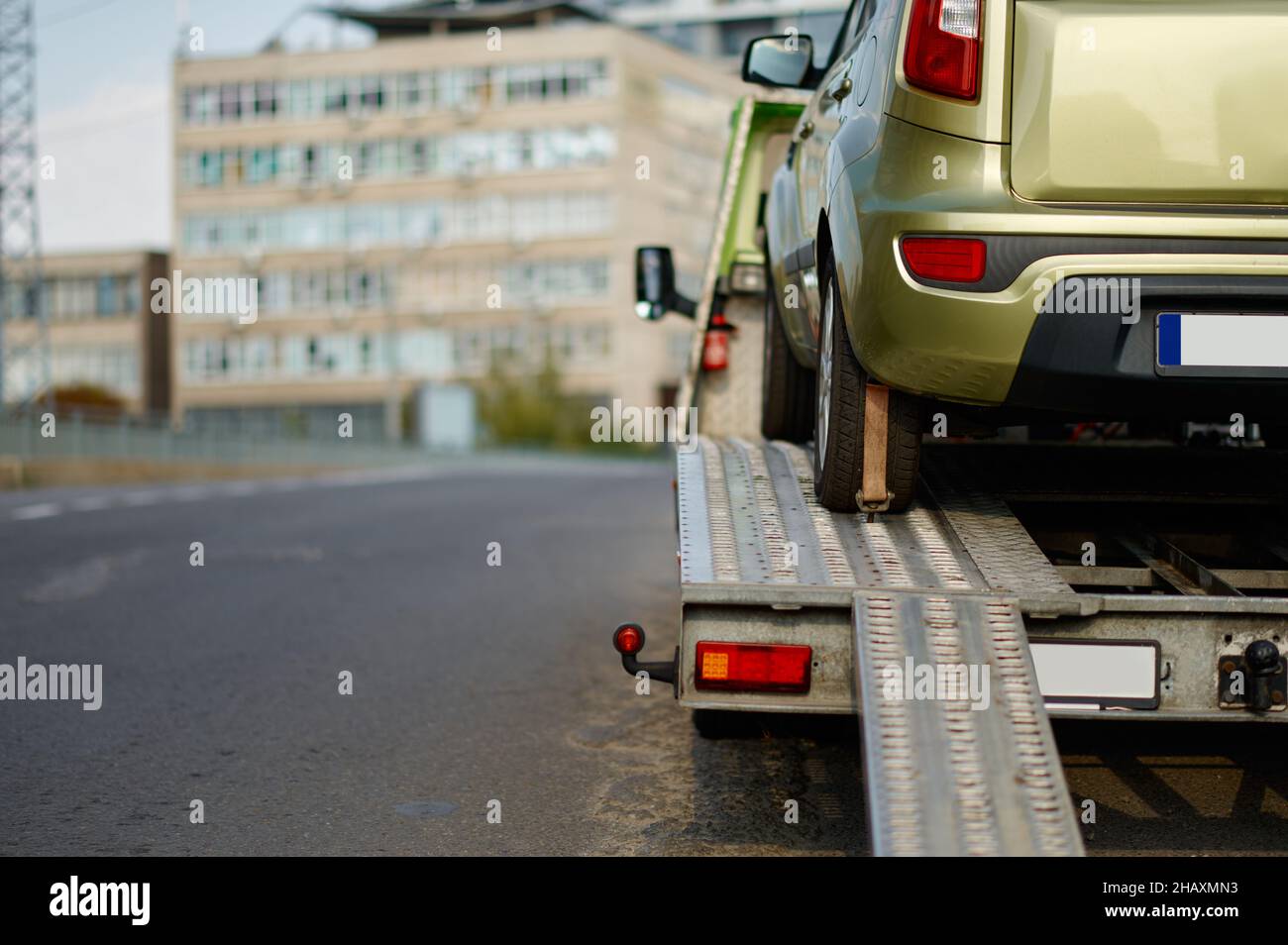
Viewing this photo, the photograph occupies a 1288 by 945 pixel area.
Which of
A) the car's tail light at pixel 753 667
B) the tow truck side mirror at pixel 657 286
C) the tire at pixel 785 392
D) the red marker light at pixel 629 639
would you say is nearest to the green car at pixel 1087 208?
the car's tail light at pixel 753 667

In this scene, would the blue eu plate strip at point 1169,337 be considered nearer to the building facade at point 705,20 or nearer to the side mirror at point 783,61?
the side mirror at point 783,61

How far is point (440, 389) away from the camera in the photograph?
65625mm

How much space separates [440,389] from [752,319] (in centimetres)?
5954

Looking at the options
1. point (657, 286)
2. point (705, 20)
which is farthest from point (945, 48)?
point (705, 20)

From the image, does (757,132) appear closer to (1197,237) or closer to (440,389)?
(1197,237)

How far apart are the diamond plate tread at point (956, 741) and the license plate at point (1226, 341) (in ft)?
2.45

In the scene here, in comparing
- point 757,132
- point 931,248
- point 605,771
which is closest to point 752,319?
point 757,132

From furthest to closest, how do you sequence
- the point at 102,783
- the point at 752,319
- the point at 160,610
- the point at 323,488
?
the point at 323,488
the point at 160,610
the point at 752,319
the point at 102,783

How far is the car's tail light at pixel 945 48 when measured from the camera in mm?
3834

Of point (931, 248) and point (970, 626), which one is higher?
point (931, 248)

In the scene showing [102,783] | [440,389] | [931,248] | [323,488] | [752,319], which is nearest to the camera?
[931,248]

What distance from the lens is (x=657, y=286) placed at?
7.73 meters

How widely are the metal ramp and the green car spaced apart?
0.45m
